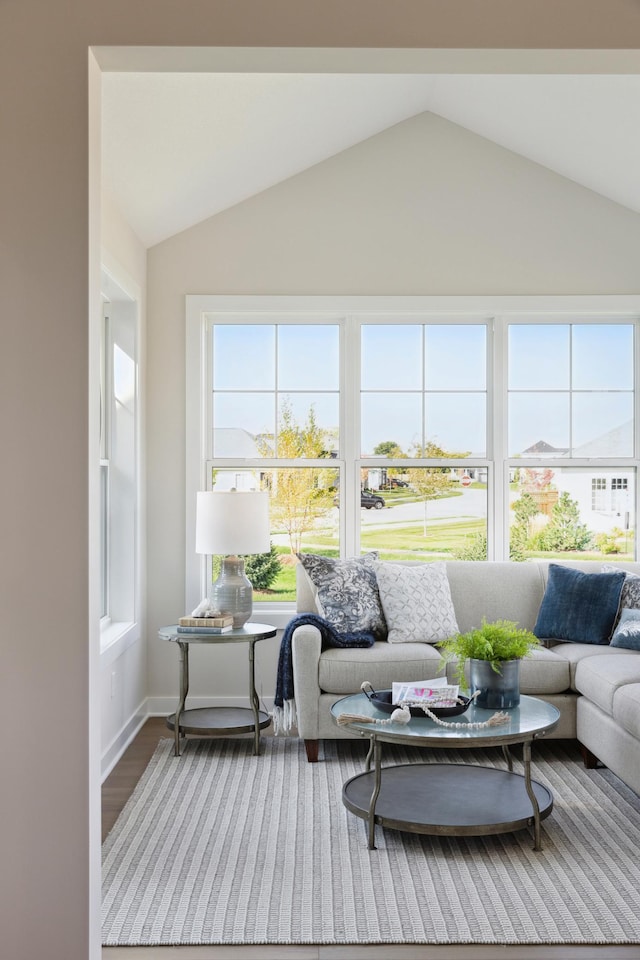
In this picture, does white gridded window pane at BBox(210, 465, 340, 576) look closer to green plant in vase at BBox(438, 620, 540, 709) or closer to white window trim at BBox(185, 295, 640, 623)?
white window trim at BBox(185, 295, 640, 623)

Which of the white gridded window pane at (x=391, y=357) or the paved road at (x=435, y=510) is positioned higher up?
the white gridded window pane at (x=391, y=357)

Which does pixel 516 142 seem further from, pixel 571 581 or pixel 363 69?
pixel 363 69

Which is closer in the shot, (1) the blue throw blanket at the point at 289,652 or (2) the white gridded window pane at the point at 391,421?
(1) the blue throw blanket at the point at 289,652

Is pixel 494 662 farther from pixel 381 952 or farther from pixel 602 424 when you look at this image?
pixel 602 424

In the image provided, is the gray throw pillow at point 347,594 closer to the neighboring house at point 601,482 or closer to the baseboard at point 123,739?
the baseboard at point 123,739

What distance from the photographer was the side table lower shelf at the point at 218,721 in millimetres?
4336

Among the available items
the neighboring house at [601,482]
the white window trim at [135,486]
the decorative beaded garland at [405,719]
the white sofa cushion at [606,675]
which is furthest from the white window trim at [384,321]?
the decorative beaded garland at [405,719]

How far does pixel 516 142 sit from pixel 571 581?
2.55 meters

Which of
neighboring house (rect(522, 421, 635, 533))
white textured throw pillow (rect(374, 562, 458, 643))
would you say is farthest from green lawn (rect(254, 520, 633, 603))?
white textured throw pillow (rect(374, 562, 458, 643))

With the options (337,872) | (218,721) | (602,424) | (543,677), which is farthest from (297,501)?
(337,872)

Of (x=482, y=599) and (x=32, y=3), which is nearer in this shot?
(x=32, y=3)

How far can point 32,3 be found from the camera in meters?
2.08

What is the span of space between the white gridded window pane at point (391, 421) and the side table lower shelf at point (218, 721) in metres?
1.71

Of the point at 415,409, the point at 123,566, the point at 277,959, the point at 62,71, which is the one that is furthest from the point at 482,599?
the point at 62,71
